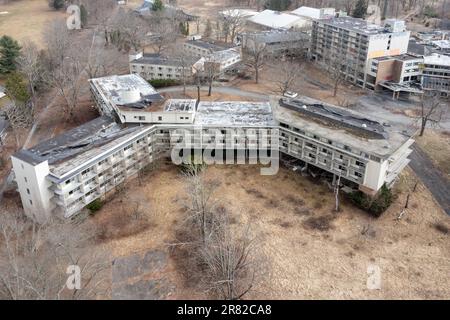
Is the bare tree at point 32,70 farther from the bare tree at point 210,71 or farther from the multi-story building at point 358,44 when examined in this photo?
the multi-story building at point 358,44

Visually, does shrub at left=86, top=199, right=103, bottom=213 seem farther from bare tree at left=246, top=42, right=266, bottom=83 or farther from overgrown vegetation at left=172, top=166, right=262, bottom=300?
bare tree at left=246, top=42, right=266, bottom=83

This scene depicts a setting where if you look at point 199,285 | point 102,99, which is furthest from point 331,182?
point 102,99

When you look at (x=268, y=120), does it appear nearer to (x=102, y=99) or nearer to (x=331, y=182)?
(x=331, y=182)

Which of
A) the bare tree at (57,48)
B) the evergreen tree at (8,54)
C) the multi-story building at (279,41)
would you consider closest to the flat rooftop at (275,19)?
the multi-story building at (279,41)

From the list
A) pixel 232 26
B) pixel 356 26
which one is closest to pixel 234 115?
pixel 356 26

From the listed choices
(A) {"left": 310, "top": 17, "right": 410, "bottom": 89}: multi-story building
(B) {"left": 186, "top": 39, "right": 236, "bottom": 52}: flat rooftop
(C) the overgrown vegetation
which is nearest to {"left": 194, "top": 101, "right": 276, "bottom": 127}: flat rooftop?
(C) the overgrown vegetation
